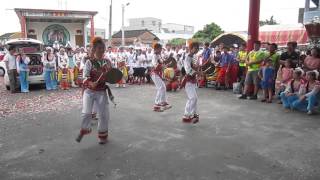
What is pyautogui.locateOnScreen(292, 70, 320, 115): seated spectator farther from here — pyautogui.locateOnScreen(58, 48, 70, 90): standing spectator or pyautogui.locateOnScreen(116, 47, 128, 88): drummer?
pyautogui.locateOnScreen(58, 48, 70, 90): standing spectator

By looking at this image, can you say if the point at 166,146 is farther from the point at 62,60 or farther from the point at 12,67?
the point at 62,60

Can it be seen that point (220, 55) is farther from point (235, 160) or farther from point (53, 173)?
point (53, 173)

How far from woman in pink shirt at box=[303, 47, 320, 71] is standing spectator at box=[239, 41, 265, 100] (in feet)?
4.75

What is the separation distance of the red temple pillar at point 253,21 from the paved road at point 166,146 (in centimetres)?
482

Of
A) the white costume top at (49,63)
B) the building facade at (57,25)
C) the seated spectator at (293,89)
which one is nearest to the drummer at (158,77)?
the seated spectator at (293,89)

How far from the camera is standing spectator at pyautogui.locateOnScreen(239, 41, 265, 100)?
1148cm

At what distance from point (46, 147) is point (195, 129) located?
9.90ft

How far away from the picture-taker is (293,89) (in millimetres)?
9898

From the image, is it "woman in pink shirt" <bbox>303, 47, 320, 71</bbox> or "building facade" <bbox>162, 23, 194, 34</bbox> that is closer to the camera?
"woman in pink shirt" <bbox>303, 47, 320, 71</bbox>

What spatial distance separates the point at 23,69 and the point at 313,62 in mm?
10522

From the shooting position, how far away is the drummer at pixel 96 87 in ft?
21.3

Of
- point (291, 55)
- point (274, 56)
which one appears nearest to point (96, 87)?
point (274, 56)

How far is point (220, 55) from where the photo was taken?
48.0 ft

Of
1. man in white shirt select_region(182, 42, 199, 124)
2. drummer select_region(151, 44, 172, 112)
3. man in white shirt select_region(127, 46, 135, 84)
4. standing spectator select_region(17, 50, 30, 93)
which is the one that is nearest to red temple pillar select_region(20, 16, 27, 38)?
man in white shirt select_region(127, 46, 135, 84)
